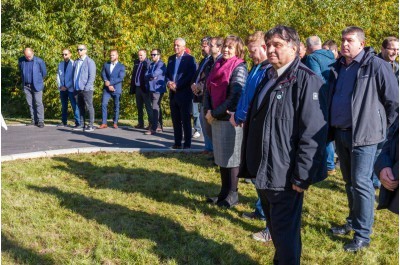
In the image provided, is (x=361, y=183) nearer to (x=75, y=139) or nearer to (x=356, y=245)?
(x=356, y=245)

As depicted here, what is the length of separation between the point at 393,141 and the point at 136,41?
1438cm

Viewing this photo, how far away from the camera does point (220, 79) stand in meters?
5.54

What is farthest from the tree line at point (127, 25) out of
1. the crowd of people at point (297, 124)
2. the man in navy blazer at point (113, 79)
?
the crowd of people at point (297, 124)

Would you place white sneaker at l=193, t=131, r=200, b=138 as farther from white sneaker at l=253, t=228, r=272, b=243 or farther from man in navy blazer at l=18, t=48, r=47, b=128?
white sneaker at l=253, t=228, r=272, b=243

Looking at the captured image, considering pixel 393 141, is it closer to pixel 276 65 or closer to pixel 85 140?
pixel 276 65

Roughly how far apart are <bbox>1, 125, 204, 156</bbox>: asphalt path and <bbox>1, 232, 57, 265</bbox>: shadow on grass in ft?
13.5

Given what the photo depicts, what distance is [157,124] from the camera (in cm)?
1125

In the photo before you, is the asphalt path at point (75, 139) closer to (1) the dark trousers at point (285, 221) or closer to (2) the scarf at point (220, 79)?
(2) the scarf at point (220, 79)

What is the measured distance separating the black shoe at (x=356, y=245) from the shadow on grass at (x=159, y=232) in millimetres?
946

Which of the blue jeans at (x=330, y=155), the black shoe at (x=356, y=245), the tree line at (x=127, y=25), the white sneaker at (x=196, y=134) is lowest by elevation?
the black shoe at (x=356, y=245)

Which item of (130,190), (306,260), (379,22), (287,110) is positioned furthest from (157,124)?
(379,22)

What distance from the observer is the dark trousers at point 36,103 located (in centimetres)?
1208

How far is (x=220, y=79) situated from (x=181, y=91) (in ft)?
10.5

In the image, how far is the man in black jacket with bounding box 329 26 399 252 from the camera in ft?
13.9
